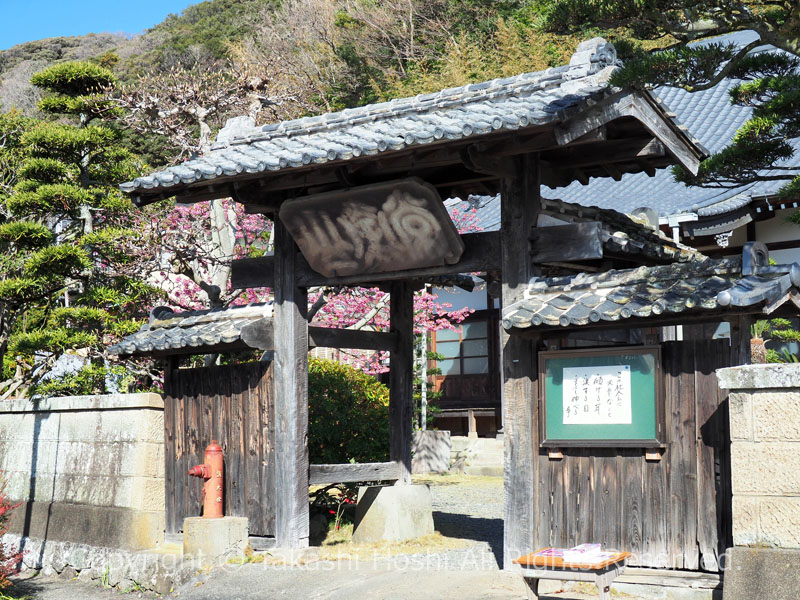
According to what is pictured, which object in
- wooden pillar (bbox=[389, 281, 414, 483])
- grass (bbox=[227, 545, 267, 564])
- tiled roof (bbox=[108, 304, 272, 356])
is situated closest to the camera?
grass (bbox=[227, 545, 267, 564])

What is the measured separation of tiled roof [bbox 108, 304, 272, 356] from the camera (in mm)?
9304

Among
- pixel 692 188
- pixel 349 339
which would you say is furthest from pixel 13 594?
pixel 692 188

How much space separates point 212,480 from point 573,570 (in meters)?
4.51

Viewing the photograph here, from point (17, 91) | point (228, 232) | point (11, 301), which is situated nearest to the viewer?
point (11, 301)

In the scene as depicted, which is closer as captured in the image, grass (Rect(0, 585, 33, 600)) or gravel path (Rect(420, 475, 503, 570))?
gravel path (Rect(420, 475, 503, 570))

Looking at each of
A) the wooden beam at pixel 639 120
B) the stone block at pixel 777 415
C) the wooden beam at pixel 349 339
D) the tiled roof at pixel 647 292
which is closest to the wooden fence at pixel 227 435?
the wooden beam at pixel 349 339

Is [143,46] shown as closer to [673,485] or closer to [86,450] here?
Answer: [86,450]

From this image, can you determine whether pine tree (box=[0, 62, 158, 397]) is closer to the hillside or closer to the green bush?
the green bush

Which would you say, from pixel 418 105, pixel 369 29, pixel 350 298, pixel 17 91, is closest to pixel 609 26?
pixel 418 105

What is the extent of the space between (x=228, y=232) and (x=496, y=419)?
10.8 meters

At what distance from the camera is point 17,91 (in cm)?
4391

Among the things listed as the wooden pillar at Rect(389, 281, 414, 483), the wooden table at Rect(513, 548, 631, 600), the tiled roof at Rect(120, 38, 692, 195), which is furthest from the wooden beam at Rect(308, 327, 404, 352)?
the wooden table at Rect(513, 548, 631, 600)

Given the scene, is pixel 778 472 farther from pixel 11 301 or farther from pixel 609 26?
pixel 11 301

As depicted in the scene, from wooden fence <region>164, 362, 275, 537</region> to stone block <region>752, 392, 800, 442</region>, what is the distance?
5.01 metres
